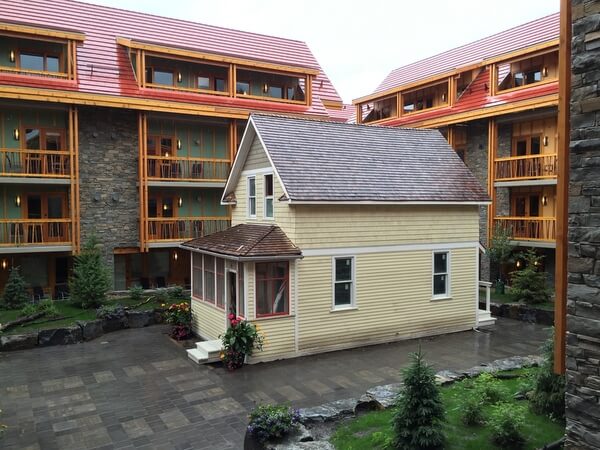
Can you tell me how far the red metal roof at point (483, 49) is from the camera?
25234 mm

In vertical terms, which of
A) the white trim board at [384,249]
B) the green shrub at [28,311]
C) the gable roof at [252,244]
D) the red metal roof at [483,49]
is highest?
the red metal roof at [483,49]

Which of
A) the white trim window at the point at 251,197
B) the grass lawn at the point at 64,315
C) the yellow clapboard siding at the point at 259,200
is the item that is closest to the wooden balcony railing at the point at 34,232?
the grass lawn at the point at 64,315

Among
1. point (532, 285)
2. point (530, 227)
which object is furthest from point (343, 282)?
point (530, 227)

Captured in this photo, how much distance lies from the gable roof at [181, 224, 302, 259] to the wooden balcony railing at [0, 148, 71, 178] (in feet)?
26.0

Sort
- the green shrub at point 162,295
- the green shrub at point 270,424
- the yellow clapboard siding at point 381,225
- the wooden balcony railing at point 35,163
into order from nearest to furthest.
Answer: the green shrub at point 270,424 → the yellow clapboard siding at point 381,225 → the wooden balcony railing at point 35,163 → the green shrub at point 162,295

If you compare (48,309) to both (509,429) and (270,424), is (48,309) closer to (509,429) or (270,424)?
(270,424)

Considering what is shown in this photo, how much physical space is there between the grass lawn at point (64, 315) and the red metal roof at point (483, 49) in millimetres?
21498

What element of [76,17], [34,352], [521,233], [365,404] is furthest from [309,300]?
[76,17]

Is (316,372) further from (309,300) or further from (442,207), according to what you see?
(442,207)

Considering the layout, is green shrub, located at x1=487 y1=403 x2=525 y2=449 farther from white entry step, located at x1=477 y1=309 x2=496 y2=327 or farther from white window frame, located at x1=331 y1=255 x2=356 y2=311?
white entry step, located at x1=477 y1=309 x2=496 y2=327

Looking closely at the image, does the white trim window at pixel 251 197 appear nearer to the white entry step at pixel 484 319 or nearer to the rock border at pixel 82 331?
the rock border at pixel 82 331

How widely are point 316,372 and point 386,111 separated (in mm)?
23087

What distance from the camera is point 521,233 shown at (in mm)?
22156

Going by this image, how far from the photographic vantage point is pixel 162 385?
12211mm
